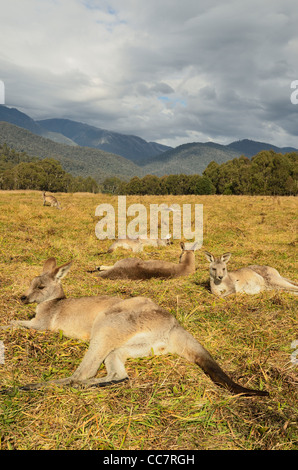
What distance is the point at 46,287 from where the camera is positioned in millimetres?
5234

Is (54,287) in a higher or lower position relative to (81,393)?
higher

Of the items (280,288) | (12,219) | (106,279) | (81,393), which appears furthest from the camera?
(12,219)

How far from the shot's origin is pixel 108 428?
9.38 feet

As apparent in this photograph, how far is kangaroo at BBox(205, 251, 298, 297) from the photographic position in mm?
6932

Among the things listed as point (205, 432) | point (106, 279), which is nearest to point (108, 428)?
point (205, 432)

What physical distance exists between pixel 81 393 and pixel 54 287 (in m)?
2.32

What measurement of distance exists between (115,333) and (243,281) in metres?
4.28

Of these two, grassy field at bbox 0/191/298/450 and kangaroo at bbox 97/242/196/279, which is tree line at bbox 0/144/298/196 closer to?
kangaroo at bbox 97/242/196/279

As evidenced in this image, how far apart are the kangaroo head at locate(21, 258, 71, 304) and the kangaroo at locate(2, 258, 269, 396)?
0.07 feet

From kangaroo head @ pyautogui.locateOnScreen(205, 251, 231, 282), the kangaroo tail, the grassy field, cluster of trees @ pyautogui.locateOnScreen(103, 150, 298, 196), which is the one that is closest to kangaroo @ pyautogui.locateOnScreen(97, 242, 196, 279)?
the grassy field

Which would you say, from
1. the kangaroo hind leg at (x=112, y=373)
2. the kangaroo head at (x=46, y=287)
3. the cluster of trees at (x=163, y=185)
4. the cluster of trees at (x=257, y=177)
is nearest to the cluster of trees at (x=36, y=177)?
the cluster of trees at (x=163, y=185)

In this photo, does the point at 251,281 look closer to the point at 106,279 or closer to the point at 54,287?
the point at 106,279
